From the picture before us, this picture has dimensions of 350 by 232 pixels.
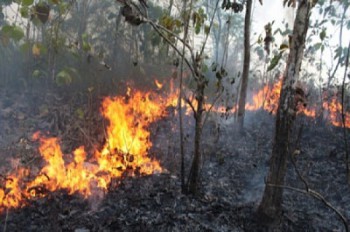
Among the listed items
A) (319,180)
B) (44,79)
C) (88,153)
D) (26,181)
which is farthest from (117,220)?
(44,79)

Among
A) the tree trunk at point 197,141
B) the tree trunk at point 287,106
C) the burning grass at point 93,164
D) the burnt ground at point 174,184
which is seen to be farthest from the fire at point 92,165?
the tree trunk at point 287,106

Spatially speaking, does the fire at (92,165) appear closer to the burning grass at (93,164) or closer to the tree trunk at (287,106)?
the burning grass at (93,164)

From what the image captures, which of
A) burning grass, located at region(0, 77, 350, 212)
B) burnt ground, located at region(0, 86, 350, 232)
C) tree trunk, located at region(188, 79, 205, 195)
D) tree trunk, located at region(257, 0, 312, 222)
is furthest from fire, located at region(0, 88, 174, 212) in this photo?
tree trunk, located at region(257, 0, 312, 222)

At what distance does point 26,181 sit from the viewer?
6.51m

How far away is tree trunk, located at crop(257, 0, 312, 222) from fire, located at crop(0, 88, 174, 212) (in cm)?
282

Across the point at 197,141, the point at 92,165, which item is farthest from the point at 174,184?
the point at 92,165

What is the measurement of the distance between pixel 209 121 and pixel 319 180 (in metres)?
4.60

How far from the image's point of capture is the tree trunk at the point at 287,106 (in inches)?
207

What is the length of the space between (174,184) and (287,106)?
2865 mm

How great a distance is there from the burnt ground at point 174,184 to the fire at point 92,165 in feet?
0.62

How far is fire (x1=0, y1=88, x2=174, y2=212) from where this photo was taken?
613cm

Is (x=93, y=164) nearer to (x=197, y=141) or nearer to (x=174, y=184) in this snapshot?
(x=174, y=184)

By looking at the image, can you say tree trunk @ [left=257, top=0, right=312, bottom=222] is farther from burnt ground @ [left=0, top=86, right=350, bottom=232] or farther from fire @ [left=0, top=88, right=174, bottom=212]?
fire @ [left=0, top=88, right=174, bottom=212]

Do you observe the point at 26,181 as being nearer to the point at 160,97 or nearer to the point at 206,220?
the point at 206,220
